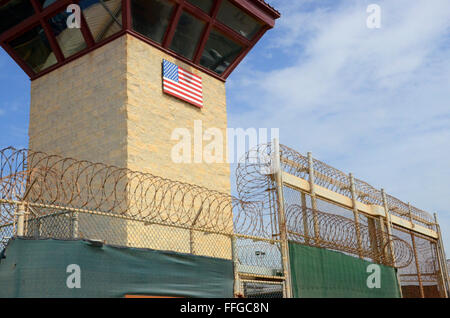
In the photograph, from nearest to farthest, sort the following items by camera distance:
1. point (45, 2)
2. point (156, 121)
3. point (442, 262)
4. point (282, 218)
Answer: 1. point (282, 218)
2. point (156, 121)
3. point (45, 2)
4. point (442, 262)

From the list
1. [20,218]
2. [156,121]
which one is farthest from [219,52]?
[20,218]

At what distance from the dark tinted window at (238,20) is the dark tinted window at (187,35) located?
838 millimetres

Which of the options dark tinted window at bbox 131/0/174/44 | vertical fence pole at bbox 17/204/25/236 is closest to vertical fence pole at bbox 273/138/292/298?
dark tinted window at bbox 131/0/174/44

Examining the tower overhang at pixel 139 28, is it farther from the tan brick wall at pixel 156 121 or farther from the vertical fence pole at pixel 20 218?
the vertical fence pole at pixel 20 218

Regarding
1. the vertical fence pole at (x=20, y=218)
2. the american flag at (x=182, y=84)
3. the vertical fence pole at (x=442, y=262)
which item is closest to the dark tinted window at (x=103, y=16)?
the american flag at (x=182, y=84)

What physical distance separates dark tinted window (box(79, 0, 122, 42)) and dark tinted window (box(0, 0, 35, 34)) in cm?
205

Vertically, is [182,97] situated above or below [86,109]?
above

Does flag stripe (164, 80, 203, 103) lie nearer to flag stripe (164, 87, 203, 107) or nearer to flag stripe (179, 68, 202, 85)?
flag stripe (164, 87, 203, 107)

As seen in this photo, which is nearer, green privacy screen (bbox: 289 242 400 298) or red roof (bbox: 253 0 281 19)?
green privacy screen (bbox: 289 242 400 298)

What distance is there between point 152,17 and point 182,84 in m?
2.11

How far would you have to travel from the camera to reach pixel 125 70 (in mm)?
13719

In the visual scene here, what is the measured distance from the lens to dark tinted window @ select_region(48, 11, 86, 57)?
14.8 meters

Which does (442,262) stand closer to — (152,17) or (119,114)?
(119,114)

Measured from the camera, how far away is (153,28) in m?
14.7
